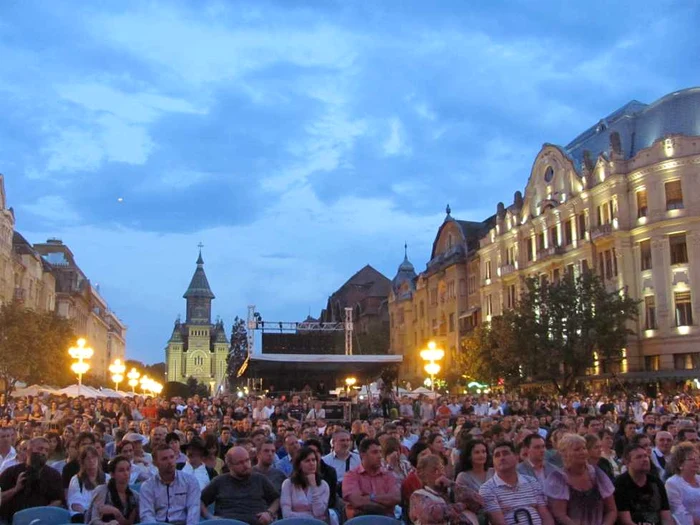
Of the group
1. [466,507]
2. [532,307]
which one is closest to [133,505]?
[466,507]

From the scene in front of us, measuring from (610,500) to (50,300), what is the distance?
8357cm

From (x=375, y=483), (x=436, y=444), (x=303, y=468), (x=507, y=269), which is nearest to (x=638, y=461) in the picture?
(x=375, y=483)

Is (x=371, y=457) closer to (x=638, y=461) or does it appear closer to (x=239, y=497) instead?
(x=239, y=497)

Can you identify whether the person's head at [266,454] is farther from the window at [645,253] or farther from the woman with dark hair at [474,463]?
the window at [645,253]

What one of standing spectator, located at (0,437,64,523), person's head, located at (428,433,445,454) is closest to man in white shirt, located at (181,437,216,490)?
standing spectator, located at (0,437,64,523)

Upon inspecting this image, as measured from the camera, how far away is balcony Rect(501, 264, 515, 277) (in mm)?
61250

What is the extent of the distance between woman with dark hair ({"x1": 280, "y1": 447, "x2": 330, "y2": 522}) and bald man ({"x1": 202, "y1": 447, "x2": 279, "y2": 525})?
157 millimetres

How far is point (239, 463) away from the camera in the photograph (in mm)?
8805

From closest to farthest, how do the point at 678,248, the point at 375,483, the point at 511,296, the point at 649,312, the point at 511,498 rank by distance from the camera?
the point at 511,498 → the point at 375,483 → the point at 678,248 → the point at 649,312 → the point at 511,296

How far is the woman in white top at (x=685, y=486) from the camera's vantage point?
777 cm

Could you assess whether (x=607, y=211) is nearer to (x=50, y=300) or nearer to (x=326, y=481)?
(x=326, y=481)

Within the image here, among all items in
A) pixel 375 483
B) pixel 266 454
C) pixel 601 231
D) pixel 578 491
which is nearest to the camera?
pixel 578 491

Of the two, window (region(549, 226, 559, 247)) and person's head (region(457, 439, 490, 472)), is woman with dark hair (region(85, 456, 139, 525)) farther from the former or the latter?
window (region(549, 226, 559, 247))

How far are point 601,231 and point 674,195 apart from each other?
16.3 ft
